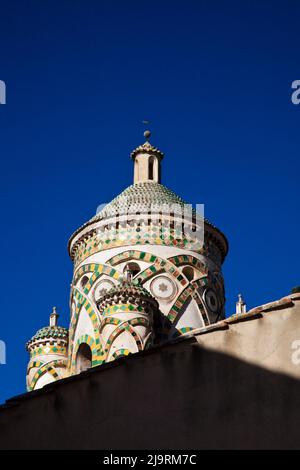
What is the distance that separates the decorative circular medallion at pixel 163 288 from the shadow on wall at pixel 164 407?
35.0ft

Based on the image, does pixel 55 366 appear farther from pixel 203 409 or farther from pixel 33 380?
pixel 203 409

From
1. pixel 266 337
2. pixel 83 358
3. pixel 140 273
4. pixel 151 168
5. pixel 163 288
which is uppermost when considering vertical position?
pixel 151 168

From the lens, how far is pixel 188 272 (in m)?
21.9

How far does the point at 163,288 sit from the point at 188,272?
79 centimetres

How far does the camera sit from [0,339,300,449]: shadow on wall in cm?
990

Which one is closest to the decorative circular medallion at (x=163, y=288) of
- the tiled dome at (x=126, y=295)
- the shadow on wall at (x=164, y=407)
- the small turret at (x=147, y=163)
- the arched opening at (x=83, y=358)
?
the tiled dome at (x=126, y=295)

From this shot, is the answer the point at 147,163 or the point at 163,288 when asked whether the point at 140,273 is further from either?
the point at 147,163

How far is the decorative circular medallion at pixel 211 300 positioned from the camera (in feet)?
72.0

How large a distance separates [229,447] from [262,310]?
140 cm

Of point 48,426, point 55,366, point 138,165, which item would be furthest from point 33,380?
point 48,426

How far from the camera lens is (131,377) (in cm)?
1051

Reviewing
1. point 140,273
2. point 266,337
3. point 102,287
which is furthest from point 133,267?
point 266,337
